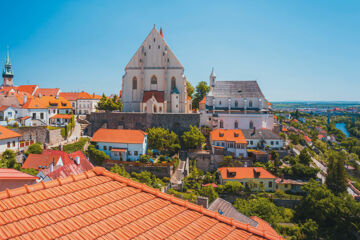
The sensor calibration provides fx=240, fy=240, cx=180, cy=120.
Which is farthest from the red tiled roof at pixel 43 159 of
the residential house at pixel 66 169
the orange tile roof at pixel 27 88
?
the orange tile roof at pixel 27 88

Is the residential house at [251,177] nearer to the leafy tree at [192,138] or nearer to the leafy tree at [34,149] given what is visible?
the leafy tree at [192,138]

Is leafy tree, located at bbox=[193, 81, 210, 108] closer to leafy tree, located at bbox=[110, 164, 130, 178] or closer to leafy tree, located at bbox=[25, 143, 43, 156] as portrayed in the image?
leafy tree, located at bbox=[110, 164, 130, 178]

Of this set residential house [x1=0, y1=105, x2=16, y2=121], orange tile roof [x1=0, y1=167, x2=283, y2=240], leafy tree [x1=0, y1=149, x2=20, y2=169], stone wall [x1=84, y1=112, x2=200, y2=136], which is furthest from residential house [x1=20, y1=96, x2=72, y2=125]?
orange tile roof [x1=0, y1=167, x2=283, y2=240]

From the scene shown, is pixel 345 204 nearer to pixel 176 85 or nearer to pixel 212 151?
pixel 212 151

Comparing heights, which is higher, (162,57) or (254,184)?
(162,57)

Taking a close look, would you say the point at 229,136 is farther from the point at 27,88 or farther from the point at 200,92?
the point at 27,88

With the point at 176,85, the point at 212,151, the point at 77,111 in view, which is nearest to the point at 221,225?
the point at 212,151
